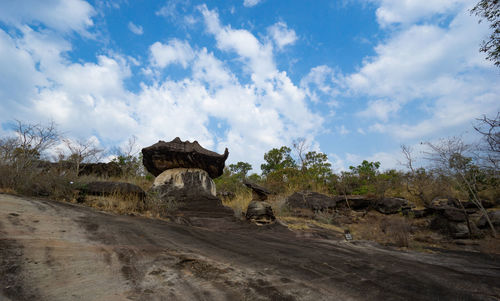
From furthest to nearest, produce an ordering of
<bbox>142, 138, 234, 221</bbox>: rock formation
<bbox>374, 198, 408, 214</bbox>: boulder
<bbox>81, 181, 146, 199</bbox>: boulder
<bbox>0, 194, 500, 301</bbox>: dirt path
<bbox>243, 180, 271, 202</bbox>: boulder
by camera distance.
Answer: <bbox>374, 198, 408, 214</bbox>: boulder
<bbox>243, 180, 271, 202</bbox>: boulder
<bbox>142, 138, 234, 221</bbox>: rock formation
<bbox>81, 181, 146, 199</bbox>: boulder
<bbox>0, 194, 500, 301</bbox>: dirt path

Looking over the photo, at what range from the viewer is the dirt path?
1.79 metres

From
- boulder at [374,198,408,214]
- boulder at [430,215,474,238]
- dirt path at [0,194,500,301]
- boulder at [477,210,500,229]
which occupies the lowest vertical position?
dirt path at [0,194,500,301]

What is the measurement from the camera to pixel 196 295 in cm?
183

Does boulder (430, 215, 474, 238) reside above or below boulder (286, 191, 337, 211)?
below

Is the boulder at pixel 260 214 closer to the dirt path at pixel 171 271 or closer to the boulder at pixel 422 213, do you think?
the dirt path at pixel 171 271

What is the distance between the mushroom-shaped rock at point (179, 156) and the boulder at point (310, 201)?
445 cm

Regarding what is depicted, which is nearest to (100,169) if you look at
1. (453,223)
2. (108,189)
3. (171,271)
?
(108,189)

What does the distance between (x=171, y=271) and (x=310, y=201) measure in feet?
33.0

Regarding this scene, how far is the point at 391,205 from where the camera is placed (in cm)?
1145

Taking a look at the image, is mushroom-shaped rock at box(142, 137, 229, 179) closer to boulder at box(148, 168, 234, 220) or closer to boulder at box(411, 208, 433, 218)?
boulder at box(148, 168, 234, 220)

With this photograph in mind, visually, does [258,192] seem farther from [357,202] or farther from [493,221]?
[493,221]

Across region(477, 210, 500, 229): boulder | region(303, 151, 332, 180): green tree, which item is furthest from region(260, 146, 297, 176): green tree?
region(477, 210, 500, 229): boulder

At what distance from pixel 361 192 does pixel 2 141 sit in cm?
1745

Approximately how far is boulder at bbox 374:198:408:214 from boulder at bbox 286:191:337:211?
2.36 meters
